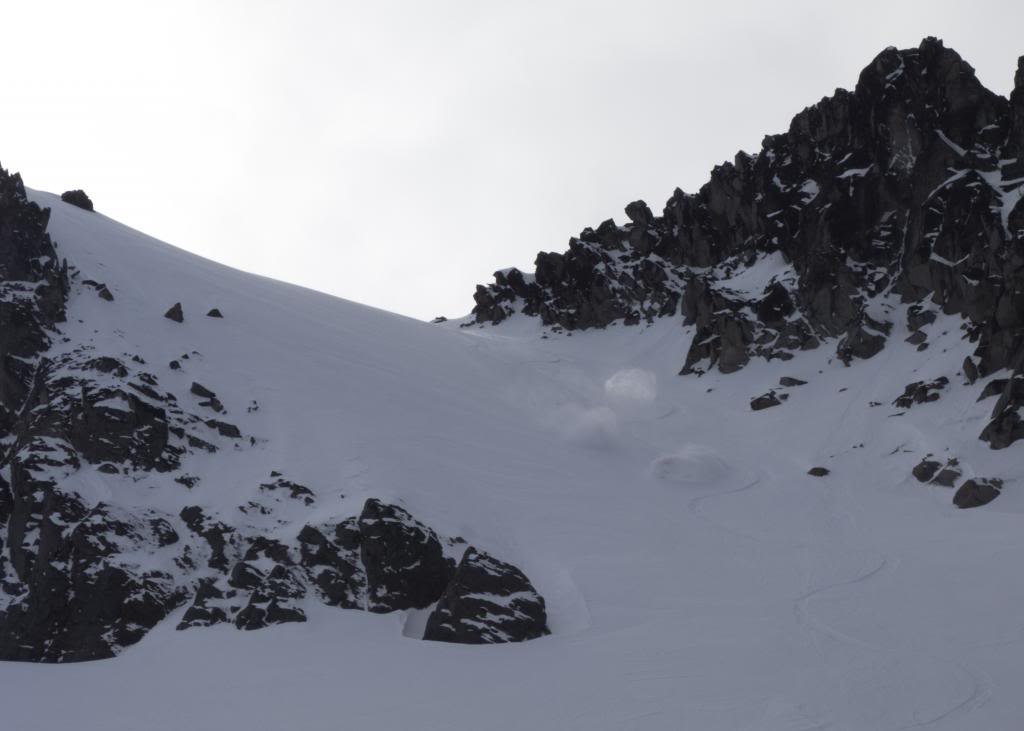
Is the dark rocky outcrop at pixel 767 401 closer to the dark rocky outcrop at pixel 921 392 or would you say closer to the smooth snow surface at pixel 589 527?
the smooth snow surface at pixel 589 527

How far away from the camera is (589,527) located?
101 ft

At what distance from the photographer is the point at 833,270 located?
50.7m

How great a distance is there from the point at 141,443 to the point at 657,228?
54448 mm

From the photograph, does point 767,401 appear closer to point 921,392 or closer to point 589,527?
point 921,392

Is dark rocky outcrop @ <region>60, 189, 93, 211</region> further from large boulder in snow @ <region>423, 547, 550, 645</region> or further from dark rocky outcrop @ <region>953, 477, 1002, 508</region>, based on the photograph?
dark rocky outcrop @ <region>953, 477, 1002, 508</region>

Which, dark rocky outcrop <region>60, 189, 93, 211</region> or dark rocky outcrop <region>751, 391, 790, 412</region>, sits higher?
dark rocky outcrop <region>60, 189, 93, 211</region>

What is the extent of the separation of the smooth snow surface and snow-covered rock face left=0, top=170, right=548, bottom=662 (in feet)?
2.53

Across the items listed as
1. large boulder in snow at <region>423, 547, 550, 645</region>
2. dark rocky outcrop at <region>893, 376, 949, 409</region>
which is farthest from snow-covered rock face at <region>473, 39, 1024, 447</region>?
large boulder in snow at <region>423, 547, 550, 645</region>

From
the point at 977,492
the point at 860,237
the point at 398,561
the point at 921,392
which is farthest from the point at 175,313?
the point at 860,237

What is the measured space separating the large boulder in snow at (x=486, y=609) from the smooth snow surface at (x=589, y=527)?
800 mm

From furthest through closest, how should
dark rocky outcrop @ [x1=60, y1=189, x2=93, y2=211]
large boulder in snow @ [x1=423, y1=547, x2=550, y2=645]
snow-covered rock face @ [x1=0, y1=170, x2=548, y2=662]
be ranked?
dark rocky outcrop @ [x1=60, y1=189, x2=93, y2=211], snow-covered rock face @ [x1=0, y1=170, x2=548, y2=662], large boulder in snow @ [x1=423, y1=547, x2=550, y2=645]

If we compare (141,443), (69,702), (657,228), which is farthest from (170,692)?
(657,228)

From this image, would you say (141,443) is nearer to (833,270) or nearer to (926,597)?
(926,597)

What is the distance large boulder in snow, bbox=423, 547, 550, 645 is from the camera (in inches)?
923
